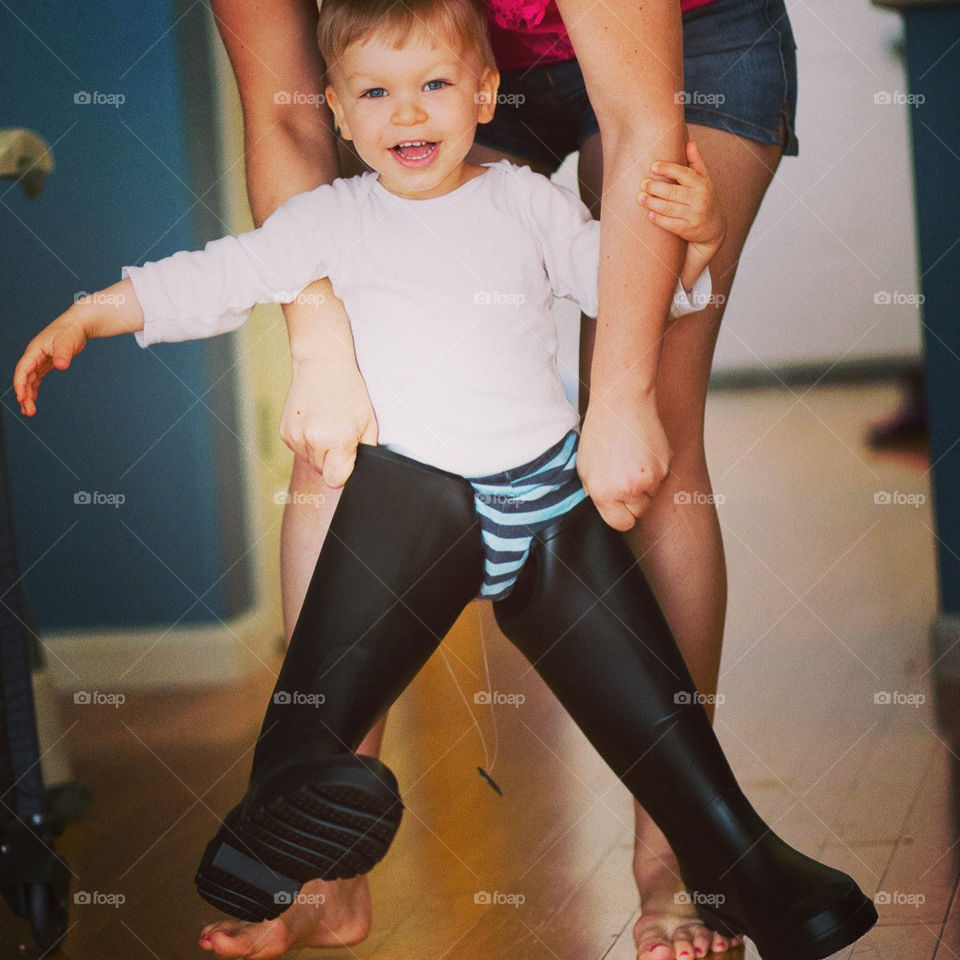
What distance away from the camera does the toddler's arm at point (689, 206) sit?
110 cm

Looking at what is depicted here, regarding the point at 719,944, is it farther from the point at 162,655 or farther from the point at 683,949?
the point at 162,655

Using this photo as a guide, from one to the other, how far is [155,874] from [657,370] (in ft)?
2.55

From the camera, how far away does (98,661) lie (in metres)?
1.96

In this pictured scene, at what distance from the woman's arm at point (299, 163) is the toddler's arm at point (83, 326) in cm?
15
